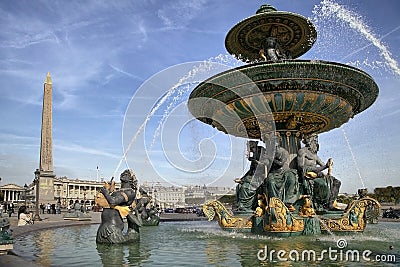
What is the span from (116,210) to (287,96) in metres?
5.42

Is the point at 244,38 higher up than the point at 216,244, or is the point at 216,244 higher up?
the point at 244,38

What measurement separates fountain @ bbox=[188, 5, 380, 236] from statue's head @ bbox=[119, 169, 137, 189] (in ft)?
11.0

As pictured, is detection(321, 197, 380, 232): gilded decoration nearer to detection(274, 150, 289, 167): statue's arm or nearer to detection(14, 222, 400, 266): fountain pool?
detection(14, 222, 400, 266): fountain pool

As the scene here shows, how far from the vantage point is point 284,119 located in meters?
11.5

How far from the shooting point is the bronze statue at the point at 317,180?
10.7m

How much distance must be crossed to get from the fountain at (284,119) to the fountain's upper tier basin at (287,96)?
0.08ft

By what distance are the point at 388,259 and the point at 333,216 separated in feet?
14.2

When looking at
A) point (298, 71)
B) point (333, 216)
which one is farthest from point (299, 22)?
point (333, 216)

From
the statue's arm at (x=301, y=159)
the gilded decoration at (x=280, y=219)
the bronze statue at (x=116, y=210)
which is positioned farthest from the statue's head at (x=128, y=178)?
the statue's arm at (x=301, y=159)

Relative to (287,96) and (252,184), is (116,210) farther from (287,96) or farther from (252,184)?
(287,96)

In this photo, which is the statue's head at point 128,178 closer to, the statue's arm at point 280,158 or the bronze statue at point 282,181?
the bronze statue at point 282,181

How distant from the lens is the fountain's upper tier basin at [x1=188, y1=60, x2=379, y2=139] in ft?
33.4

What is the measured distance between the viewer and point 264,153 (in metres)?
11.3

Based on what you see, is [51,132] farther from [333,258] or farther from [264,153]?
[333,258]
